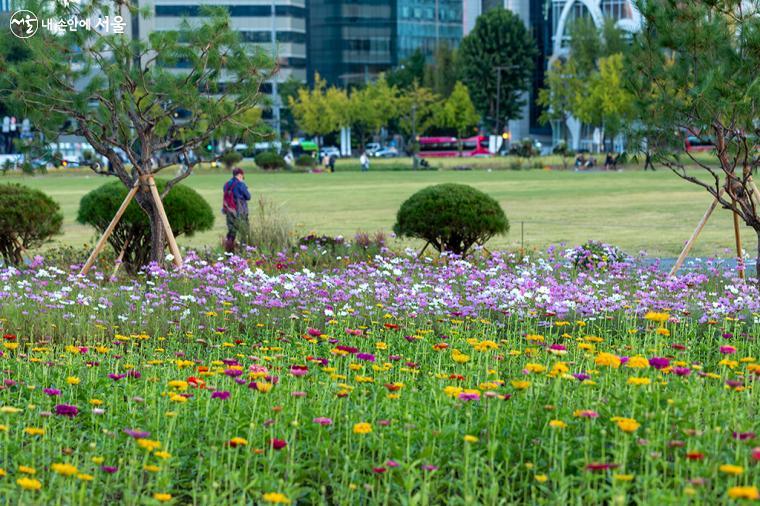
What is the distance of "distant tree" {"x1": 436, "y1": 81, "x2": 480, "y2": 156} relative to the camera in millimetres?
116625

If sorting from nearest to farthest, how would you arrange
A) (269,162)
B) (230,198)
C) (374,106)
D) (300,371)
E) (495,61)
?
(300,371) < (230,198) < (269,162) < (495,61) < (374,106)

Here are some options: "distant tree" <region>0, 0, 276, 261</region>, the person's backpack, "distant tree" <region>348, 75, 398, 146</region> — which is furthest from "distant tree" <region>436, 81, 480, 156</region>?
"distant tree" <region>0, 0, 276, 261</region>

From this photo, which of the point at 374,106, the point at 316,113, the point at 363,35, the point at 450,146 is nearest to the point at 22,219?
the point at 374,106

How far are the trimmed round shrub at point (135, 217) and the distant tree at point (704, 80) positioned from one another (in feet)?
24.6

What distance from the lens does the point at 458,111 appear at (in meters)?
118

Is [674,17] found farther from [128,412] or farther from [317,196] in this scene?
[317,196]

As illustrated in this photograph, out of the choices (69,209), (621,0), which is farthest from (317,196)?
(621,0)

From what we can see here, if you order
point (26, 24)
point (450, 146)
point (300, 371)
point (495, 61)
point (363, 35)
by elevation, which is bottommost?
point (450, 146)

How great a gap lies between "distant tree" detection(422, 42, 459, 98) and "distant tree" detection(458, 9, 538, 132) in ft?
37.6

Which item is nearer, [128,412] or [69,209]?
[128,412]

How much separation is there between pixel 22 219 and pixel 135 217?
169 centimetres

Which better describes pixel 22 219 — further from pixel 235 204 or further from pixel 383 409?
pixel 383 409

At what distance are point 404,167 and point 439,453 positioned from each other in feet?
234

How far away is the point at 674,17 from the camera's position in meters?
13.9
